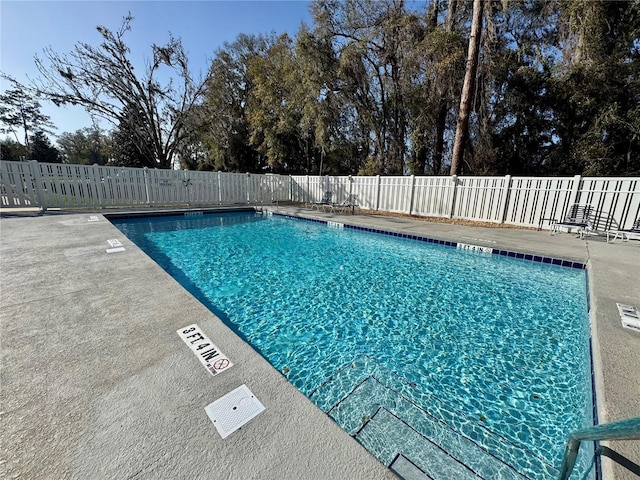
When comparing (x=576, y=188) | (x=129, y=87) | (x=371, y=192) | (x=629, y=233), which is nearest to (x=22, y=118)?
(x=129, y=87)

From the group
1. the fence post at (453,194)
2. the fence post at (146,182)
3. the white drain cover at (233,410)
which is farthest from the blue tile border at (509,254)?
the fence post at (146,182)

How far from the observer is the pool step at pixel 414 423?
142cm

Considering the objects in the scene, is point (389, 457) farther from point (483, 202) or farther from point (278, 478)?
point (483, 202)

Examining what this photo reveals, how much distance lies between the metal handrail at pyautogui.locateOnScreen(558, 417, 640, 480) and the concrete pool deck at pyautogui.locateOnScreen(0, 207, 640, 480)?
1.04 ft

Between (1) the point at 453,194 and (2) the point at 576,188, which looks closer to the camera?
(2) the point at 576,188

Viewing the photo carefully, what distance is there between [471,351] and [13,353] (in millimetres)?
3274

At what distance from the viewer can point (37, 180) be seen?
734cm

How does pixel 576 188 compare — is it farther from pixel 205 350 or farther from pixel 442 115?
pixel 205 350

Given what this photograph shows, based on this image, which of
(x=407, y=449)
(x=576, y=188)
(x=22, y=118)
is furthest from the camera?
(x=22, y=118)

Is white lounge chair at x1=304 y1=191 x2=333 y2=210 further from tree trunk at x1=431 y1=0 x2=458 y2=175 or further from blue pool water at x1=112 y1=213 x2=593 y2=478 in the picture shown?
blue pool water at x1=112 y1=213 x2=593 y2=478

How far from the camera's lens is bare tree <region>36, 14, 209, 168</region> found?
38.7 feet

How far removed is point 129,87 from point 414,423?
17771mm

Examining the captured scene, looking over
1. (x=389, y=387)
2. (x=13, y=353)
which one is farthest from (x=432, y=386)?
(x=13, y=353)

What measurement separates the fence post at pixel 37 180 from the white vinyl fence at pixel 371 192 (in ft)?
0.06
